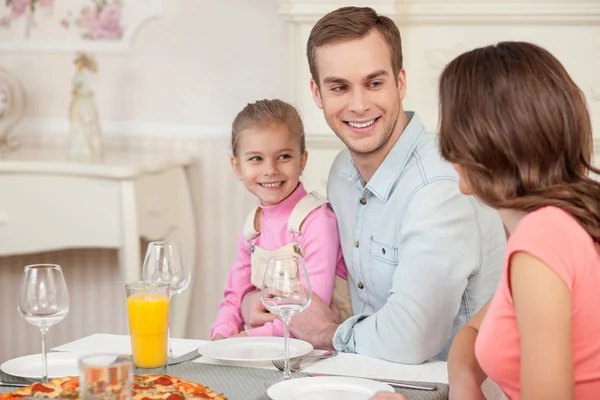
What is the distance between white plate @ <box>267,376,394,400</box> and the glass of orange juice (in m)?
0.26

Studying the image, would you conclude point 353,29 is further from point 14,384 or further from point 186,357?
point 14,384

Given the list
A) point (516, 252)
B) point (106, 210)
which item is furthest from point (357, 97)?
point (106, 210)

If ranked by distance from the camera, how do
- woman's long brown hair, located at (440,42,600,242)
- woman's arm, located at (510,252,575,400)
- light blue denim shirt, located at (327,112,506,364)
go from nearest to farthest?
woman's arm, located at (510,252,575,400), woman's long brown hair, located at (440,42,600,242), light blue denim shirt, located at (327,112,506,364)

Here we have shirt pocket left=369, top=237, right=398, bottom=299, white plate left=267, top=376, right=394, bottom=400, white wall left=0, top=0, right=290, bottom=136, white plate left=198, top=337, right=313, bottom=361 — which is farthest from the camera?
white wall left=0, top=0, right=290, bottom=136

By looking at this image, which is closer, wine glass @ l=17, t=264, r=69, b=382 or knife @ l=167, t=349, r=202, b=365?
wine glass @ l=17, t=264, r=69, b=382

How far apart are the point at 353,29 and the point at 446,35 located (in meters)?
0.97

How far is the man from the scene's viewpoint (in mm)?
1793

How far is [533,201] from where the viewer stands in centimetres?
131

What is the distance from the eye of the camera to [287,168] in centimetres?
218

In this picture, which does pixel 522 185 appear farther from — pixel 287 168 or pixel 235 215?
pixel 235 215

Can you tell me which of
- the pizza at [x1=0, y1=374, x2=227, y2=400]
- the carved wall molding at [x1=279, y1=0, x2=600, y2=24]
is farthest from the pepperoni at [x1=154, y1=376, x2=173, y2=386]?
the carved wall molding at [x1=279, y1=0, x2=600, y2=24]

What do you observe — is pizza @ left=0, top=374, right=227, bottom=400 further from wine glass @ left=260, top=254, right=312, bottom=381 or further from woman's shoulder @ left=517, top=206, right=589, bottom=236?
woman's shoulder @ left=517, top=206, right=589, bottom=236

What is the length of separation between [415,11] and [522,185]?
64.8 inches

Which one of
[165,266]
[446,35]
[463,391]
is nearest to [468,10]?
[446,35]
